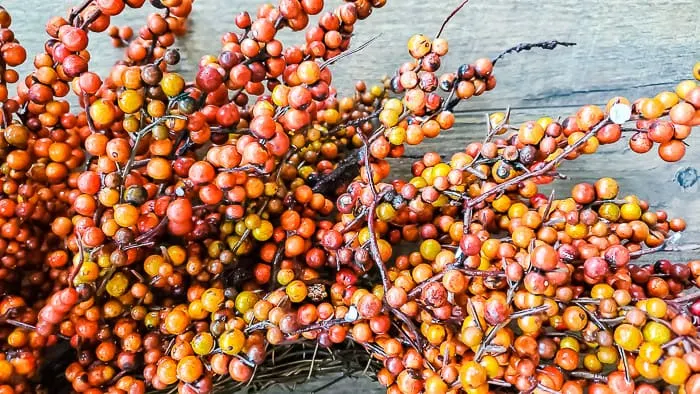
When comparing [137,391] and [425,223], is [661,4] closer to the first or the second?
[425,223]

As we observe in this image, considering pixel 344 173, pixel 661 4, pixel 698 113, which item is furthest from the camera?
pixel 661 4

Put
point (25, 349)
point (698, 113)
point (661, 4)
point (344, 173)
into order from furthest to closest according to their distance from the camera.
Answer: point (661, 4)
point (344, 173)
point (25, 349)
point (698, 113)

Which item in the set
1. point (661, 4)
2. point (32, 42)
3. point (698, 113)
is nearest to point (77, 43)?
point (32, 42)

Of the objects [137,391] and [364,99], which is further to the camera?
[364,99]

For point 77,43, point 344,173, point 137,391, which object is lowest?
point 137,391

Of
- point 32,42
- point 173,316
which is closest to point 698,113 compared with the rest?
point 173,316

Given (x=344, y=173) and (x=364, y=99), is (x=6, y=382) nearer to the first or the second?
(x=344, y=173)

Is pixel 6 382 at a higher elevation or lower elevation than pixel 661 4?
lower
